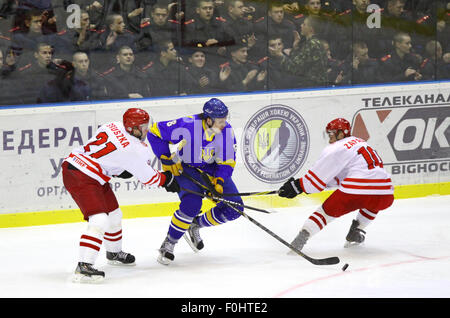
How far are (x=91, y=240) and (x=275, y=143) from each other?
259 cm

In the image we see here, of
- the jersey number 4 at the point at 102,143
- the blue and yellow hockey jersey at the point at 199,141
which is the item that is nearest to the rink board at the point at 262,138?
the blue and yellow hockey jersey at the point at 199,141

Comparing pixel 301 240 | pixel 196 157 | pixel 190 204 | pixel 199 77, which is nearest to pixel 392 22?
pixel 199 77

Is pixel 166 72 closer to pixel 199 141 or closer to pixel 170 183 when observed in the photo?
pixel 199 141

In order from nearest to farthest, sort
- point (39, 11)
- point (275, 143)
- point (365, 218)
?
point (365, 218) < point (39, 11) < point (275, 143)

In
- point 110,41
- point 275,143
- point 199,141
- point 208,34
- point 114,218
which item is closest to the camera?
point 114,218

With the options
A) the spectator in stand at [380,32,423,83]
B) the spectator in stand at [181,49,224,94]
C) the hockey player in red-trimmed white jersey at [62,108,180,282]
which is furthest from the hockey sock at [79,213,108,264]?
the spectator in stand at [380,32,423,83]

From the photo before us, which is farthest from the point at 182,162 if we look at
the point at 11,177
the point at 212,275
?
the point at 11,177

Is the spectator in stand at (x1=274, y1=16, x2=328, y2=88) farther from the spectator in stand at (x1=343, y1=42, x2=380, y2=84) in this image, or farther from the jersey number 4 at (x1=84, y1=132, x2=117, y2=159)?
the jersey number 4 at (x1=84, y1=132, x2=117, y2=159)

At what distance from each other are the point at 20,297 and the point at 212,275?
1074 mm

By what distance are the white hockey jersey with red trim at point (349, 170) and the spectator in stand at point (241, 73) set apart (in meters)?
1.71

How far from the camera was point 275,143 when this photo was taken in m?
7.25

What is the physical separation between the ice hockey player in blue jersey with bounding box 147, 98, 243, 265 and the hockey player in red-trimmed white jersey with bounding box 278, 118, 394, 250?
446 mm

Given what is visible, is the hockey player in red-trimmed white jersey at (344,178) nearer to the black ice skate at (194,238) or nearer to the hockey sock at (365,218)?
the hockey sock at (365,218)
